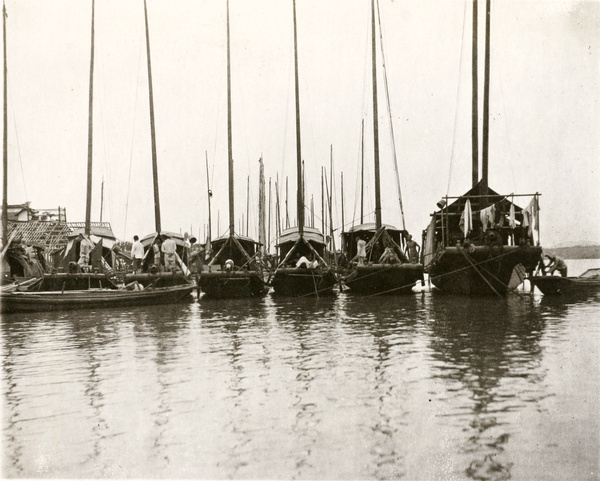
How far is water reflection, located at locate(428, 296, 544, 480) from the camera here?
5164 mm

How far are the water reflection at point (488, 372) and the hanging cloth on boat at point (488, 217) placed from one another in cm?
439

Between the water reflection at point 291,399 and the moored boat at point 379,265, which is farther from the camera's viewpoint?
the moored boat at point 379,265

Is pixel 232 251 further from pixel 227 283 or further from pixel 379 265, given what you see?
pixel 379 265

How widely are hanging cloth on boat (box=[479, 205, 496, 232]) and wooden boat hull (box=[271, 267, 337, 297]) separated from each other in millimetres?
7010

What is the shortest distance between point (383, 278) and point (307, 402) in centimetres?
1687

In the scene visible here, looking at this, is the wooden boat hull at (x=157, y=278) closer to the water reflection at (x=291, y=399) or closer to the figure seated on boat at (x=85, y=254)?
the figure seated on boat at (x=85, y=254)

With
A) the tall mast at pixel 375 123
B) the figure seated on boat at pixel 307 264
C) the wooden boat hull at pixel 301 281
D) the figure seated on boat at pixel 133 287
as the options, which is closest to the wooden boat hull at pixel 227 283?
the wooden boat hull at pixel 301 281

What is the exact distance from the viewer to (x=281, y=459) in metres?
4.96

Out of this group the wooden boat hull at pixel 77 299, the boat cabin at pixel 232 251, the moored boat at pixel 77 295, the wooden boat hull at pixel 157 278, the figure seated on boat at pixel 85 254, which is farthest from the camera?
the boat cabin at pixel 232 251

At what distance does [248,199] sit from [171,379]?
146 ft

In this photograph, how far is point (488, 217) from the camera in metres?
19.6

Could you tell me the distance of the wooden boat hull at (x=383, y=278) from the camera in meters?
22.5

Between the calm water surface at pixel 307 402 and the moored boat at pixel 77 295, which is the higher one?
the moored boat at pixel 77 295

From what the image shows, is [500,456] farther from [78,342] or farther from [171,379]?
[78,342]
